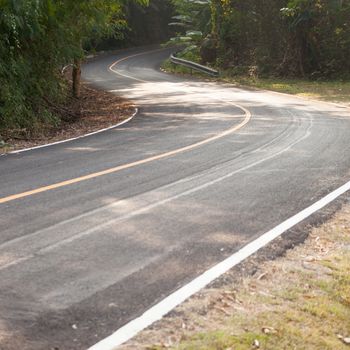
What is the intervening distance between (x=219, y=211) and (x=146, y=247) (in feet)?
5.63

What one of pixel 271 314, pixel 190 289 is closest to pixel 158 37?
pixel 190 289

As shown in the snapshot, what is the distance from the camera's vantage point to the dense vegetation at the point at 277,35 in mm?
34750

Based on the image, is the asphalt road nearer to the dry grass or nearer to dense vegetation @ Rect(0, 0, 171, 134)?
the dry grass

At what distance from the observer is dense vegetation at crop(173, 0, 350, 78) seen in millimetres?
34750

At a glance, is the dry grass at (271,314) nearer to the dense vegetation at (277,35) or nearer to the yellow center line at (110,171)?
the yellow center line at (110,171)

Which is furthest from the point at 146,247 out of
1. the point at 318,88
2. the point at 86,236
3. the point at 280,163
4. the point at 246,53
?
the point at 246,53

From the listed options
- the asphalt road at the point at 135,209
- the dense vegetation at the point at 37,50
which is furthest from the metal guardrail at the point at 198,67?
the asphalt road at the point at 135,209

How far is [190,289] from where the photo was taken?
5262 mm

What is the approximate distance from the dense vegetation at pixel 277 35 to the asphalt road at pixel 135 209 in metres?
19.5

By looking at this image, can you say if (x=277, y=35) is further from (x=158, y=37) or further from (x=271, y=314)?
(x=271, y=314)

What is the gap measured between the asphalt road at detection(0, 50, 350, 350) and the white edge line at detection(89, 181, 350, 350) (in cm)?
9

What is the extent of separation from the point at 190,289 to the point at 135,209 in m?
2.60

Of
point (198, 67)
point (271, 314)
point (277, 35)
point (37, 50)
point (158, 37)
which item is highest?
point (37, 50)

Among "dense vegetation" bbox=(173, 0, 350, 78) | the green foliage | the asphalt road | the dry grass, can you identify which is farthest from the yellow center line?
"dense vegetation" bbox=(173, 0, 350, 78)
